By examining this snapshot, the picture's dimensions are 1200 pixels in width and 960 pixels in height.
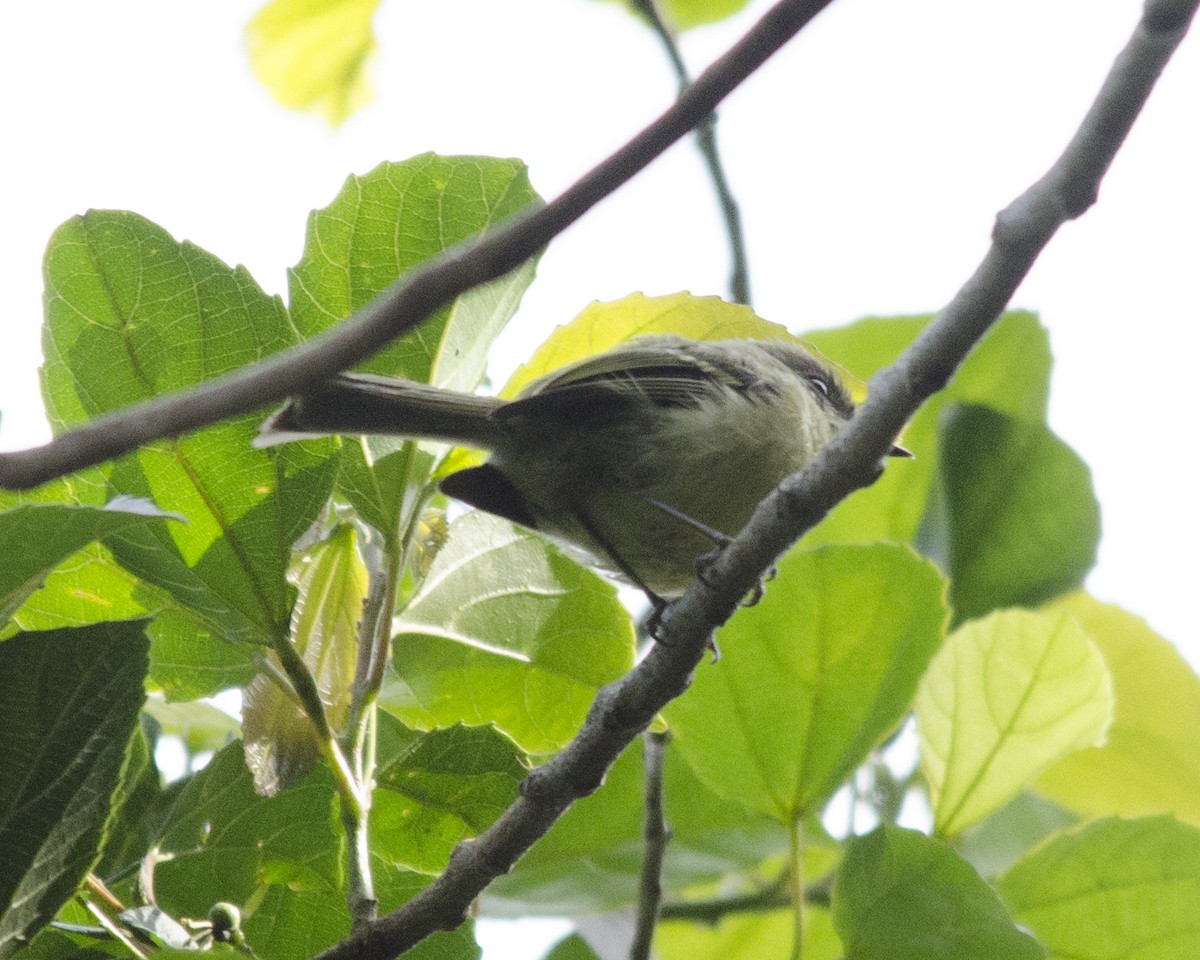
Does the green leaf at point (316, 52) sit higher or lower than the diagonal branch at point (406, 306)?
higher

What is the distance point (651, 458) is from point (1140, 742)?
1300 mm

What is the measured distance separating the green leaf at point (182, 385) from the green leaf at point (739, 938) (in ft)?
4.74

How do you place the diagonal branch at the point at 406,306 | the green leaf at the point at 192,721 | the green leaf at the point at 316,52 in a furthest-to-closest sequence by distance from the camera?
the green leaf at the point at 316,52 < the green leaf at the point at 192,721 < the diagonal branch at the point at 406,306

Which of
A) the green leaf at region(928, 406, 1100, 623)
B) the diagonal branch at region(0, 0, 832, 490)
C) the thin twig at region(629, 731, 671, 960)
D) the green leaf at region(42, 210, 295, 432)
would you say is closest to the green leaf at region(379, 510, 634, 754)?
the thin twig at region(629, 731, 671, 960)

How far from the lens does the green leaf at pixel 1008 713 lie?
2.52 meters

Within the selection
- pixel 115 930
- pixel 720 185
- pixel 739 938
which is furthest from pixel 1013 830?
pixel 115 930

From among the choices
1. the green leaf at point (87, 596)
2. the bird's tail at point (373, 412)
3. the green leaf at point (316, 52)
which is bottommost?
the green leaf at point (87, 596)

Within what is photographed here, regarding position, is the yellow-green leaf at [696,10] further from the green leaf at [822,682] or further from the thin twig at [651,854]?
the thin twig at [651,854]

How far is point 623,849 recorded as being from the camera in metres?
2.86

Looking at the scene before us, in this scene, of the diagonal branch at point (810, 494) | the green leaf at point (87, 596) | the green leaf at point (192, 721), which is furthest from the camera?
the green leaf at point (192, 721)

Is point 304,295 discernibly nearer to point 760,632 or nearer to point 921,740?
point 760,632

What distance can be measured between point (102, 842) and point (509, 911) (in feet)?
4.20

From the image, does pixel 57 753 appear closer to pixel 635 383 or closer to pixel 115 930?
pixel 115 930

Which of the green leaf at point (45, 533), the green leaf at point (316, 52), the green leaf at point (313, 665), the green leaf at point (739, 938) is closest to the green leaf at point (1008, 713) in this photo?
the green leaf at point (739, 938)
